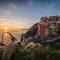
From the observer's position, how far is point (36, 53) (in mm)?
1769

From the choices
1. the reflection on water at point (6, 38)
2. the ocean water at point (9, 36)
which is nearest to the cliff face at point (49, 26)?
the ocean water at point (9, 36)

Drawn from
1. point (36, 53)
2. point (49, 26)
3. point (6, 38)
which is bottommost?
point (36, 53)

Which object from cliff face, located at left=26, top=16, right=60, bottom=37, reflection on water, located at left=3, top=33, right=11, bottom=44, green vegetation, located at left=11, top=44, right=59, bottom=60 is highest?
cliff face, located at left=26, top=16, right=60, bottom=37

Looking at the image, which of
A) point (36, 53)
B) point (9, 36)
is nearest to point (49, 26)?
point (36, 53)

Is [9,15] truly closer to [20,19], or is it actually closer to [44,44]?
[20,19]

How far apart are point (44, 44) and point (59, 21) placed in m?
0.30

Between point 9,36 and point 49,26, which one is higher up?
point 49,26

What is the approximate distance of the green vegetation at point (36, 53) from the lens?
176 cm

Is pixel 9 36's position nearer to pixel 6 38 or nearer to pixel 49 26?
pixel 6 38

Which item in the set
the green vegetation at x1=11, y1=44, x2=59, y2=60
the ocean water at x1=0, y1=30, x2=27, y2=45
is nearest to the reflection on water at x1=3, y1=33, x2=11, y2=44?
the ocean water at x1=0, y1=30, x2=27, y2=45

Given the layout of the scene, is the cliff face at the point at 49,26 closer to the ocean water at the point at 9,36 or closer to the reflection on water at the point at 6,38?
the ocean water at the point at 9,36

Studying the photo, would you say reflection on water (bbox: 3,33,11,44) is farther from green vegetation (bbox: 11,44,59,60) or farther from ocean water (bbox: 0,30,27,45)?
green vegetation (bbox: 11,44,59,60)

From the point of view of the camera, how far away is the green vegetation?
1756mm

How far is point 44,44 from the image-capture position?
1.83 metres
